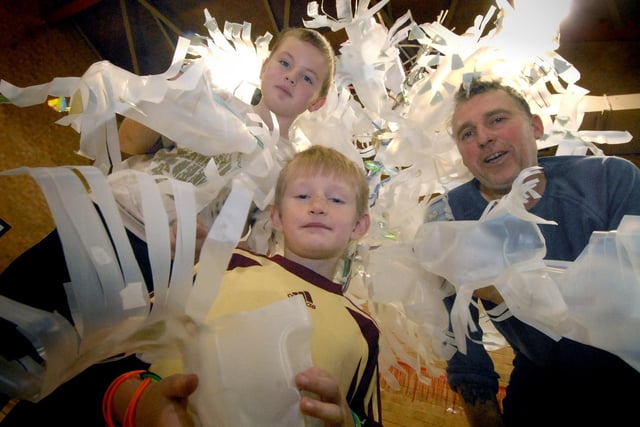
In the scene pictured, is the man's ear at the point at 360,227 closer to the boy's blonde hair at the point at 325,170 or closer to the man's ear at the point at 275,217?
the boy's blonde hair at the point at 325,170

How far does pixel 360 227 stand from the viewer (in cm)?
86

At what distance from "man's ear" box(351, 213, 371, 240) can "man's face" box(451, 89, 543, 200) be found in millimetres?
309

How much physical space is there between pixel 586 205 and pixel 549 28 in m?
0.47

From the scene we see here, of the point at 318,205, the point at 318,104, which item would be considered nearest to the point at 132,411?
the point at 318,205

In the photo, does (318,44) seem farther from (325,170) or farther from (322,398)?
(322,398)

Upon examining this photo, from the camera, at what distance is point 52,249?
62 cm

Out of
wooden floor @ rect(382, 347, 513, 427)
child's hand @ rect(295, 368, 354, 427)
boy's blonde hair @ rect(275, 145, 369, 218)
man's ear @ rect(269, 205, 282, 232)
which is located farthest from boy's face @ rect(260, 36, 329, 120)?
wooden floor @ rect(382, 347, 513, 427)

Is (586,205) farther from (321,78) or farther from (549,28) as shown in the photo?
(321,78)

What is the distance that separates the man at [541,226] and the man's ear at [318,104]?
397 mm

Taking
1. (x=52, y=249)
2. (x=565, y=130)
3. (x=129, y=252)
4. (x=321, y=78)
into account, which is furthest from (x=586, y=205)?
(x=52, y=249)

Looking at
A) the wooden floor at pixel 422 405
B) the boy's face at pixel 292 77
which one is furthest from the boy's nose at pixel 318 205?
the wooden floor at pixel 422 405

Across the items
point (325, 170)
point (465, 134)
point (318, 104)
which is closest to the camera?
point (325, 170)

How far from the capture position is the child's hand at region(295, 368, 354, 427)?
0.40 m

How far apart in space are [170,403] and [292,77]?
2.63 feet
